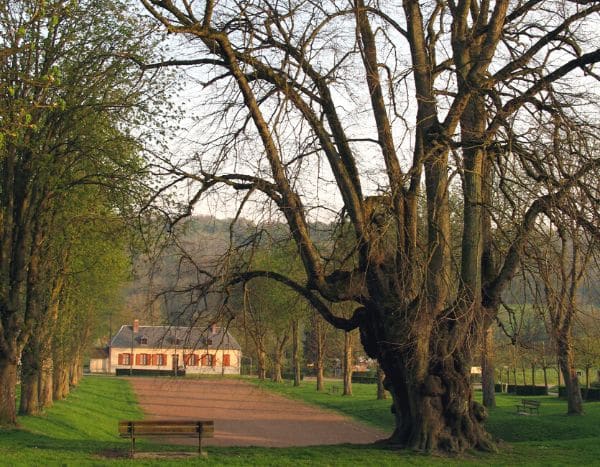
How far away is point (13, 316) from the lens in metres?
20.5

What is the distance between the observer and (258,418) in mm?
33156

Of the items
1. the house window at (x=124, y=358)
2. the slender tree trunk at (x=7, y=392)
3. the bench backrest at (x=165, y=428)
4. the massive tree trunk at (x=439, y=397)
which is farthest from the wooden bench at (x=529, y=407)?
the house window at (x=124, y=358)

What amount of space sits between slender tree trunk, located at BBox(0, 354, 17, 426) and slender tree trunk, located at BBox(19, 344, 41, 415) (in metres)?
3.42

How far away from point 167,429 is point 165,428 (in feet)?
0.14

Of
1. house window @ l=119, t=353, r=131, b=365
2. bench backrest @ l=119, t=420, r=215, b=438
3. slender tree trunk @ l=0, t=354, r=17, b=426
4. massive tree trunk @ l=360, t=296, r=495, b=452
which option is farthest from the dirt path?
house window @ l=119, t=353, r=131, b=365

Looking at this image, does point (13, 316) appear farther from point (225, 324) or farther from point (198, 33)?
point (198, 33)

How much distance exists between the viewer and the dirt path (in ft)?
77.7

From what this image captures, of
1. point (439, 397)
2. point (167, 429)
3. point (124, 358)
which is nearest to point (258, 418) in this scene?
point (167, 429)

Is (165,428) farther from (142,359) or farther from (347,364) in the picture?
(142,359)

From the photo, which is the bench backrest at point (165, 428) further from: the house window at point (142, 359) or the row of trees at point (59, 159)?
the house window at point (142, 359)

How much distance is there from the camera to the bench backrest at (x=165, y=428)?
14086 mm

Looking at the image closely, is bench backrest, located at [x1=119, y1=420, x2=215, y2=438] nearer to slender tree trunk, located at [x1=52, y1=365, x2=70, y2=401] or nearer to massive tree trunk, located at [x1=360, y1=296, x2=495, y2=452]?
massive tree trunk, located at [x1=360, y1=296, x2=495, y2=452]

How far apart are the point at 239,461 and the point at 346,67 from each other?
770cm

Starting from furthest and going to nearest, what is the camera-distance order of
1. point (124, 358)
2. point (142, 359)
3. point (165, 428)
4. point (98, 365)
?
point (98, 365)
point (124, 358)
point (142, 359)
point (165, 428)
